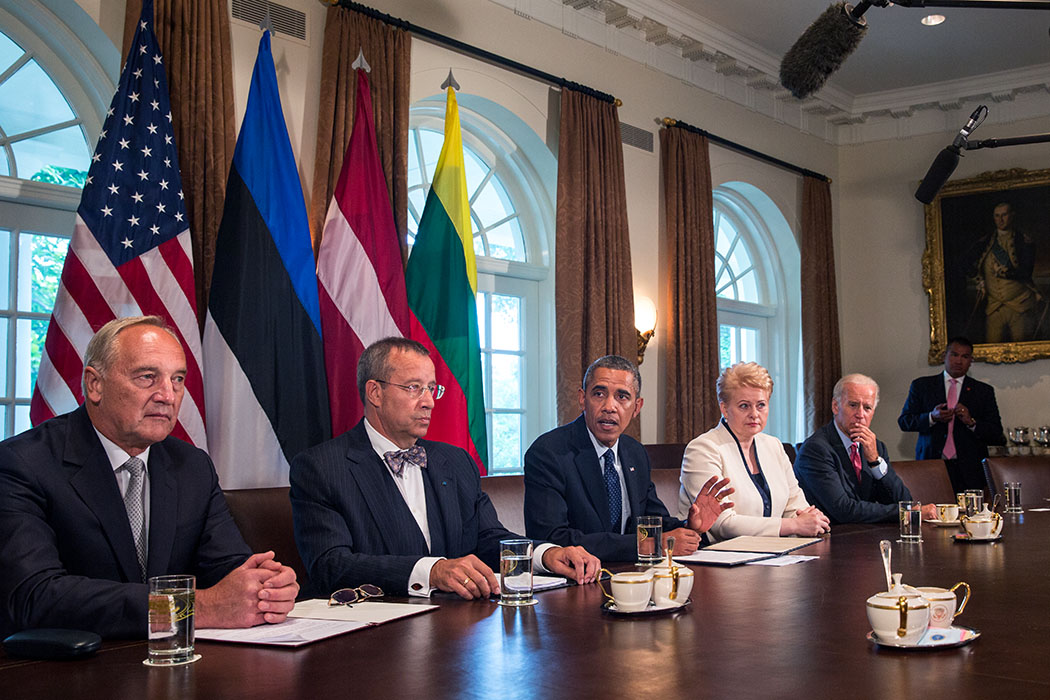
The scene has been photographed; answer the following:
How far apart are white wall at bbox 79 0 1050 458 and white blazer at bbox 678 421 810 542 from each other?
7.31 feet

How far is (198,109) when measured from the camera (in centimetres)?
417

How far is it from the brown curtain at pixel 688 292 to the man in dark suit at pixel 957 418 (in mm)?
1672

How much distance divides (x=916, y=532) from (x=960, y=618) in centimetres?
142

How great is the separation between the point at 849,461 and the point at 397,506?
236 centimetres

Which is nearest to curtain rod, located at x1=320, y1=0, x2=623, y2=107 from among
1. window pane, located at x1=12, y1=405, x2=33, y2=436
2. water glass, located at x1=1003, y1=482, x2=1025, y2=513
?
window pane, located at x1=12, y1=405, x2=33, y2=436

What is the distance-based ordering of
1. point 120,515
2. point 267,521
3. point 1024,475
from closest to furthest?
1. point 120,515
2. point 267,521
3. point 1024,475

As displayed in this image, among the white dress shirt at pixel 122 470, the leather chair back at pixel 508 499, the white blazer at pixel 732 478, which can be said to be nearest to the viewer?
the white dress shirt at pixel 122 470

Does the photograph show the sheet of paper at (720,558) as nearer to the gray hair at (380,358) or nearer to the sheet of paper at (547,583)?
the sheet of paper at (547,583)

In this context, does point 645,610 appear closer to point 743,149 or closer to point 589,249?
point 589,249

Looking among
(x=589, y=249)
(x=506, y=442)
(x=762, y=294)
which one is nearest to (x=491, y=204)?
(x=589, y=249)

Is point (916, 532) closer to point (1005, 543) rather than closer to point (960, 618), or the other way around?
point (1005, 543)

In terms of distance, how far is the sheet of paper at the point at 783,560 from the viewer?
271cm

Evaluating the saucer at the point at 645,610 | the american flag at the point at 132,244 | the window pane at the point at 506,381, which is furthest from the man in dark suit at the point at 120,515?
the window pane at the point at 506,381

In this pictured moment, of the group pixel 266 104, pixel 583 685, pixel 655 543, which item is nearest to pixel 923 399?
pixel 266 104
